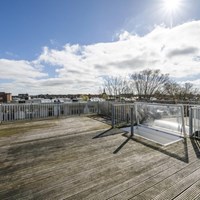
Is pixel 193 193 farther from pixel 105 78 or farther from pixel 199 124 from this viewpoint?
pixel 105 78

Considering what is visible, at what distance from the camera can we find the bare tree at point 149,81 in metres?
25.2

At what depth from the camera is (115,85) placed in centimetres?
3231

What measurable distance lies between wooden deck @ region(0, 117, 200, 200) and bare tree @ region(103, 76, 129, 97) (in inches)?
1053

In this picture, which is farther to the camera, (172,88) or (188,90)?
(172,88)

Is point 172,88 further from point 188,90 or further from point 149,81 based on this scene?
point 149,81

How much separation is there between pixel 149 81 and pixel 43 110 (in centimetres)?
2210

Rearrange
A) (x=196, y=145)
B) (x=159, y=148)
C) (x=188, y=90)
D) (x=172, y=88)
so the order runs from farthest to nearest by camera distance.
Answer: (x=172, y=88) < (x=188, y=90) < (x=196, y=145) < (x=159, y=148)

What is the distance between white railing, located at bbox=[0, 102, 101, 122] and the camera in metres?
6.83

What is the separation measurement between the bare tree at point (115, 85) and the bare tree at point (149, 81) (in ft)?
10.5

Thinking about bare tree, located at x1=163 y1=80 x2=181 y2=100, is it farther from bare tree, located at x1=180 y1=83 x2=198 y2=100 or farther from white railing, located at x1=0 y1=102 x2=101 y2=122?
white railing, located at x1=0 y1=102 x2=101 y2=122

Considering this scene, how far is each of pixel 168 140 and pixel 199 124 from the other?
1.08 m

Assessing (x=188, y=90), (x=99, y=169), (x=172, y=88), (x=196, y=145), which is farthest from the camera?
(x=172, y=88)

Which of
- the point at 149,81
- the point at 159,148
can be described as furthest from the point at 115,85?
the point at 159,148

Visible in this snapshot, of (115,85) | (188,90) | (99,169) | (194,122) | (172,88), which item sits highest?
(115,85)
